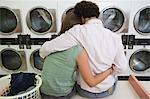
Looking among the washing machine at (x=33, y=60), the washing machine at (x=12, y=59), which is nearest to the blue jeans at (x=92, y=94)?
the washing machine at (x=33, y=60)

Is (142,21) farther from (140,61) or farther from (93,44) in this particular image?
(93,44)

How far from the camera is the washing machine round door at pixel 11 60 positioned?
10.6ft

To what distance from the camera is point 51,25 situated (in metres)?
3.03

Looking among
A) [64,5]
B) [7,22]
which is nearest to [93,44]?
[64,5]

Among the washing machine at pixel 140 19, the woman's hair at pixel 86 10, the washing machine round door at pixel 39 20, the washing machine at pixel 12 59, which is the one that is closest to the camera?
the woman's hair at pixel 86 10

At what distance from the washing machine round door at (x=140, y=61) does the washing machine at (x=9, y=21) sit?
161cm

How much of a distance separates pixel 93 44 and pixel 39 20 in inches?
66.3

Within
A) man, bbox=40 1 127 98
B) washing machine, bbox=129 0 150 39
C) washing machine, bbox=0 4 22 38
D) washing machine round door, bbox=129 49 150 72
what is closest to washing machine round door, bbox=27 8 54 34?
washing machine, bbox=0 4 22 38

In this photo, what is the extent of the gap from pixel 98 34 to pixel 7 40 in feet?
6.00

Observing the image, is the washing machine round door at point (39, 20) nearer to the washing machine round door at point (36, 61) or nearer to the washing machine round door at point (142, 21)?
the washing machine round door at point (36, 61)

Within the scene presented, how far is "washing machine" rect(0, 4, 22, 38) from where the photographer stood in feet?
9.85

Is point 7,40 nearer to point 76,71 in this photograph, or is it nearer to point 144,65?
point 76,71

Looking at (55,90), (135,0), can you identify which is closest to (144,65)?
(135,0)

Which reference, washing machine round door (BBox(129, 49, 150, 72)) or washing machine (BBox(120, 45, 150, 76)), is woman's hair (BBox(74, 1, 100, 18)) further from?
washing machine round door (BBox(129, 49, 150, 72))
